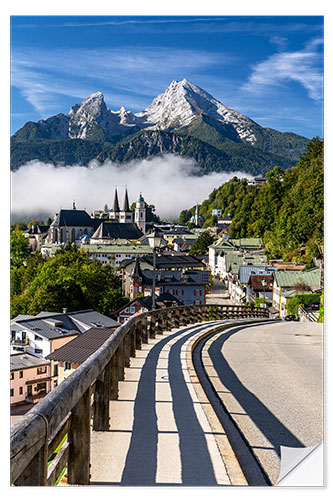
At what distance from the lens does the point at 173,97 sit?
7.03 metres

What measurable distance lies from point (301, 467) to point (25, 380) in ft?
9.91

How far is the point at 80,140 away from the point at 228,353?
543 centimetres

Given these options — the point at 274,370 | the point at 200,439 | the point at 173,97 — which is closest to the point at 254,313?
the point at 274,370

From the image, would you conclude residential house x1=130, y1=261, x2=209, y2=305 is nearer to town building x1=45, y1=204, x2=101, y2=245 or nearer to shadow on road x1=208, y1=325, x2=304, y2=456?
Result: town building x1=45, y1=204, x2=101, y2=245

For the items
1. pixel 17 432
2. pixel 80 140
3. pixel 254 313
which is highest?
pixel 80 140

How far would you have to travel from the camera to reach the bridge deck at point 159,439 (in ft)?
11.6

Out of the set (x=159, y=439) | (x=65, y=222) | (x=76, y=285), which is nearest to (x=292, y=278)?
(x=65, y=222)

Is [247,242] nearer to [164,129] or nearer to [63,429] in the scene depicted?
[164,129]

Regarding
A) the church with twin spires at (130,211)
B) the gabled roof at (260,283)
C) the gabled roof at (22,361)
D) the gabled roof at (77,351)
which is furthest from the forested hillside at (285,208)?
the gabled roof at (22,361)

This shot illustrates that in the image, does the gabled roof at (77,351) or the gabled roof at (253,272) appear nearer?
the gabled roof at (77,351)

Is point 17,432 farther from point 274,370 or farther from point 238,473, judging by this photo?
point 274,370

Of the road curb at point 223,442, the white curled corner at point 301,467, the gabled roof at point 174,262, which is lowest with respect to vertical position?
the white curled corner at point 301,467

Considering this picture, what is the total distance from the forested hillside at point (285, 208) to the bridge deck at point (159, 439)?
3011mm

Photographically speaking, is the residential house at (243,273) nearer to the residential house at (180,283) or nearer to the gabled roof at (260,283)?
the gabled roof at (260,283)
